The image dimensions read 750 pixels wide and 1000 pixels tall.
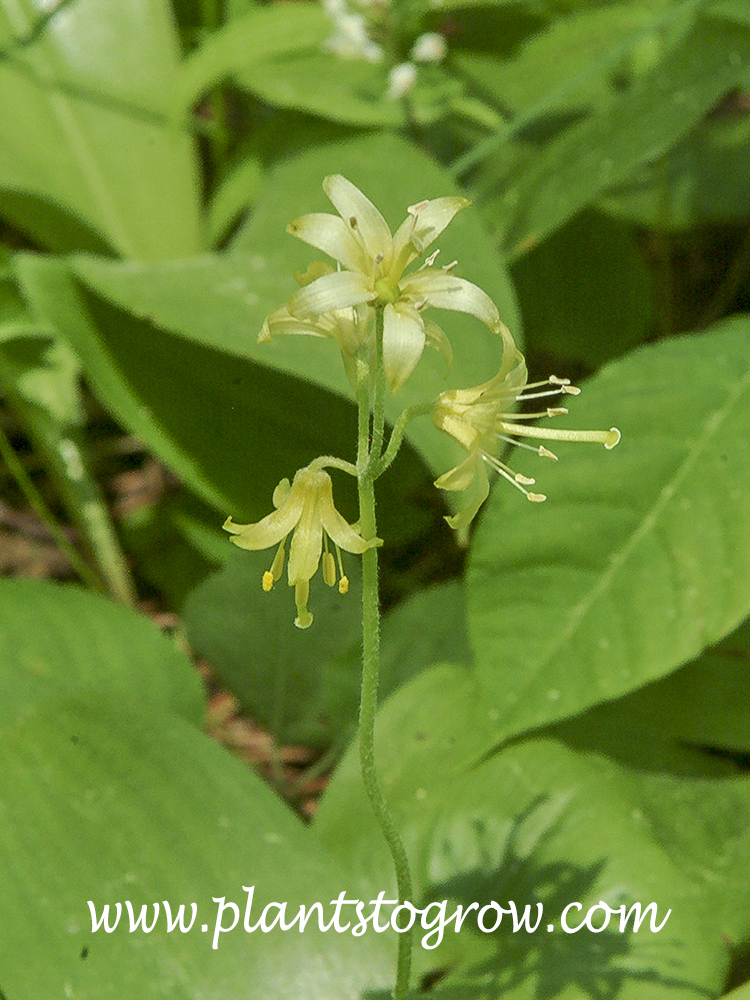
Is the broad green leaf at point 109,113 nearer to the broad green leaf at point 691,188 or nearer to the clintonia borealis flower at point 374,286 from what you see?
the broad green leaf at point 691,188

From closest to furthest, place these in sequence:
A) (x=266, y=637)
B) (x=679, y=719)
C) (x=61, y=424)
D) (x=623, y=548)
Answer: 1. (x=623, y=548)
2. (x=679, y=719)
3. (x=266, y=637)
4. (x=61, y=424)

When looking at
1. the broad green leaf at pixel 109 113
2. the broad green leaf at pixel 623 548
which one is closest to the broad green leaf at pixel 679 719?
the broad green leaf at pixel 623 548

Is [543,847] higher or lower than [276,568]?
lower

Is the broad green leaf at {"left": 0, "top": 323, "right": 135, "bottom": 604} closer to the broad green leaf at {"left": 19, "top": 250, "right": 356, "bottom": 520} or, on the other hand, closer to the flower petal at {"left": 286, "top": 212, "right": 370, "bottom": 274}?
the broad green leaf at {"left": 19, "top": 250, "right": 356, "bottom": 520}

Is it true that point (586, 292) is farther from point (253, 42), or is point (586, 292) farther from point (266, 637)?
point (266, 637)

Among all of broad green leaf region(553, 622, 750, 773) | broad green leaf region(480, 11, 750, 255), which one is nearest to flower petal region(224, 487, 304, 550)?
broad green leaf region(553, 622, 750, 773)

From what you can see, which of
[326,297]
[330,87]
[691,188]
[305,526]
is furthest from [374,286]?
[691,188]

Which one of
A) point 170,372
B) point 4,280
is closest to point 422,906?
point 170,372
